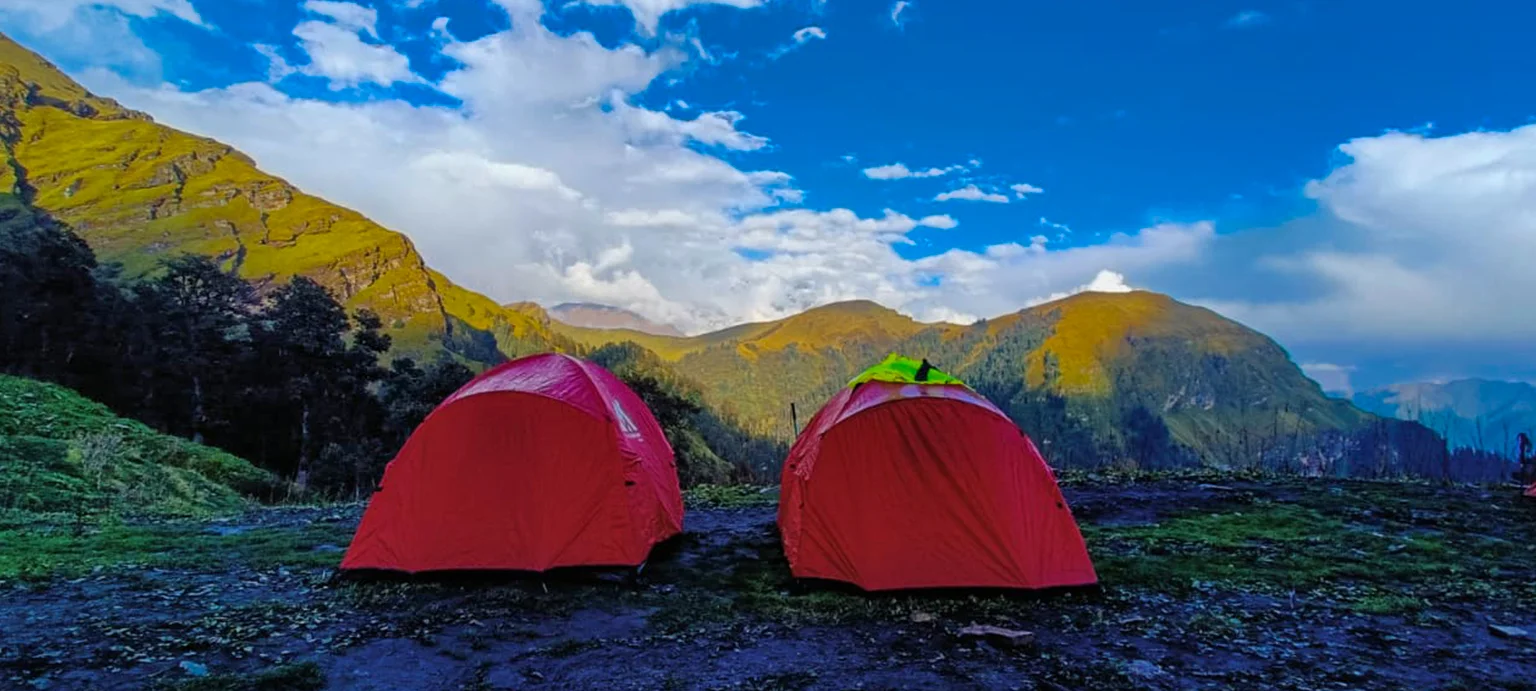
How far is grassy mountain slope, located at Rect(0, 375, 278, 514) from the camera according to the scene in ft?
43.4

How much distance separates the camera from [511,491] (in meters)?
8.70

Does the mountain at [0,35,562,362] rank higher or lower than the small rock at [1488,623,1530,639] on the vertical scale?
higher

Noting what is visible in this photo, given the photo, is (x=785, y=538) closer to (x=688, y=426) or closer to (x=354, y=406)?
(x=688, y=426)

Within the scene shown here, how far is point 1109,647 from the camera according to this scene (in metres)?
6.48

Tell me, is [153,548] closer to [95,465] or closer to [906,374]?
[95,465]

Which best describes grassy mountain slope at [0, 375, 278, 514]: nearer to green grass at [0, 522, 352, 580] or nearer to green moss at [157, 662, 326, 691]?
green grass at [0, 522, 352, 580]

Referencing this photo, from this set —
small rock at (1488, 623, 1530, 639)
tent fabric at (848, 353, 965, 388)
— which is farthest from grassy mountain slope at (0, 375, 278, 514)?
small rock at (1488, 623, 1530, 639)

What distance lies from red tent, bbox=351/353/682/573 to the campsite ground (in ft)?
1.19

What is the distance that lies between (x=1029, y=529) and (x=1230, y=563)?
3.22 m

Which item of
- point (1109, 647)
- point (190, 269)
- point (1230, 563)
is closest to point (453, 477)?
point (1109, 647)

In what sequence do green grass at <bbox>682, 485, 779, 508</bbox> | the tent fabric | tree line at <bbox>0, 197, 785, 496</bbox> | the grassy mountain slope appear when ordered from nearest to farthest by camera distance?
the tent fabric, the grassy mountain slope, green grass at <bbox>682, 485, 779, 508</bbox>, tree line at <bbox>0, 197, 785, 496</bbox>

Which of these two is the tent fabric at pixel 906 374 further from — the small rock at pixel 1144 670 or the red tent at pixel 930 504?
the small rock at pixel 1144 670

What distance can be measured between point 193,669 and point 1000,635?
6.31 meters

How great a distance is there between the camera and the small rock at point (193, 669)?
18.4ft
